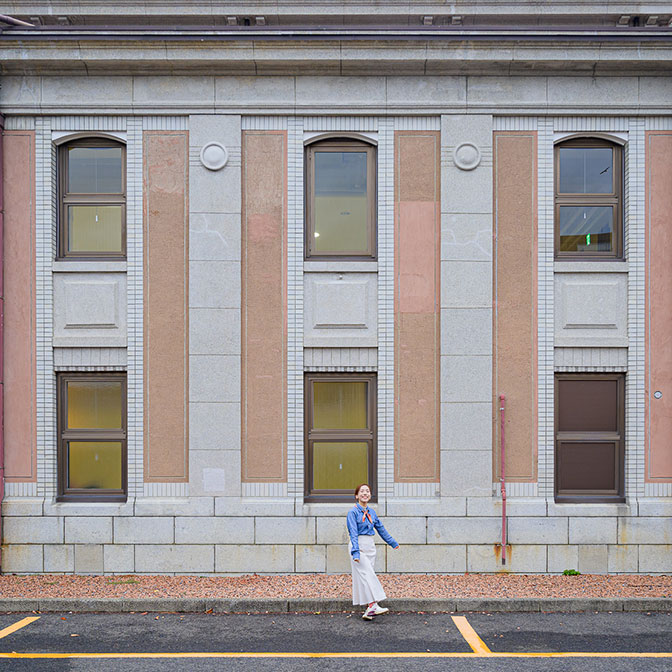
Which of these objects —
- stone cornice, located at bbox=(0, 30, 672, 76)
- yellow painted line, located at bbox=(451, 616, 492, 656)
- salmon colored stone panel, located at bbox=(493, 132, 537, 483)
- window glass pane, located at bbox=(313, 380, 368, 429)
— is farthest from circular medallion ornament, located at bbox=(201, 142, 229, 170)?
yellow painted line, located at bbox=(451, 616, 492, 656)

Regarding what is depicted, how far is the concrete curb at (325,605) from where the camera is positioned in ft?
26.1

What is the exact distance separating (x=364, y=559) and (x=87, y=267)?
19.9 ft

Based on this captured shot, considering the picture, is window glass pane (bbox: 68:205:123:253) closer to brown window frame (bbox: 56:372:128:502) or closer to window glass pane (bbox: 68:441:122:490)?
brown window frame (bbox: 56:372:128:502)

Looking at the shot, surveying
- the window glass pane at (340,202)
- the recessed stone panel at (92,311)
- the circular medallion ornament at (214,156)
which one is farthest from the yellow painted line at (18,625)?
the circular medallion ornament at (214,156)

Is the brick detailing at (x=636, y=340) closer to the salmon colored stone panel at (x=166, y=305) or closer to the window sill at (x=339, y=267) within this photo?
the window sill at (x=339, y=267)

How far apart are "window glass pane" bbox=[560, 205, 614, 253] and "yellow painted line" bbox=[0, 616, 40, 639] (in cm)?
914

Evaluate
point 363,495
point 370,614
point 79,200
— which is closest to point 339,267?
point 363,495

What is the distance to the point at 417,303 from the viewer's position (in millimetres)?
9633

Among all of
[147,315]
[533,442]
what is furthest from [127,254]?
[533,442]

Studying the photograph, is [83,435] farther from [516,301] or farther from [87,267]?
[516,301]

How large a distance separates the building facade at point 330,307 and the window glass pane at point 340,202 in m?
0.28

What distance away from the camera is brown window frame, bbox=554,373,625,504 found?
31.9 feet

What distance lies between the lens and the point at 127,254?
9641mm

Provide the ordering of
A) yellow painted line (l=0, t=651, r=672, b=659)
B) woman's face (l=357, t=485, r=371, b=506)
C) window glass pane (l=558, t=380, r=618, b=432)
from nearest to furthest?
yellow painted line (l=0, t=651, r=672, b=659), woman's face (l=357, t=485, r=371, b=506), window glass pane (l=558, t=380, r=618, b=432)
